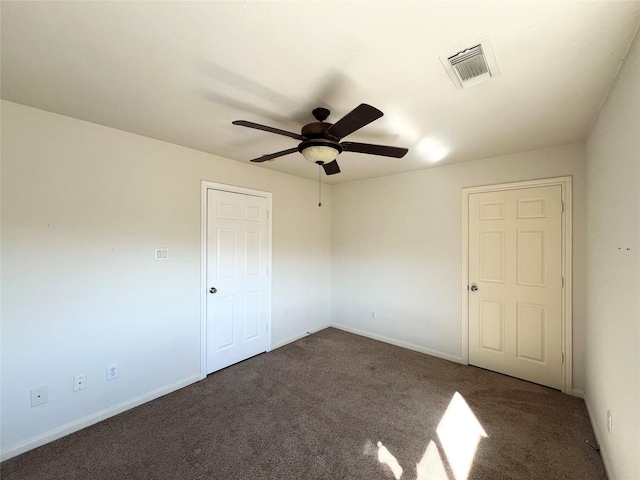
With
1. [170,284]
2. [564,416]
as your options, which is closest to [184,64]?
[170,284]

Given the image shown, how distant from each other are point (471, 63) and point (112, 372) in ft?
11.4

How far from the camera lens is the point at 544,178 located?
9.04 feet

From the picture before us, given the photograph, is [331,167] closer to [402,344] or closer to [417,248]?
[417,248]

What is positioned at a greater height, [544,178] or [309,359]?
[544,178]

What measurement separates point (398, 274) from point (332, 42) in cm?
312

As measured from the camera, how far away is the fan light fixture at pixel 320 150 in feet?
5.93

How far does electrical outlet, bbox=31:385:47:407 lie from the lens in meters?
1.96

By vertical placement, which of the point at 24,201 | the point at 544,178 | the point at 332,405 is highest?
the point at 544,178

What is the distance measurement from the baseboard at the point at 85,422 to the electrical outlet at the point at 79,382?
0.25m

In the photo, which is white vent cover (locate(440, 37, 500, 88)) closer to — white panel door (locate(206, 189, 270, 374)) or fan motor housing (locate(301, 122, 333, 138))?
fan motor housing (locate(301, 122, 333, 138))

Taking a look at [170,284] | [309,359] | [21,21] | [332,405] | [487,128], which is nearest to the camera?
[21,21]

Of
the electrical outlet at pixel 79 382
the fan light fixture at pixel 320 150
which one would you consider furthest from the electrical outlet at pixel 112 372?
the fan light fixture at pixel 320 150

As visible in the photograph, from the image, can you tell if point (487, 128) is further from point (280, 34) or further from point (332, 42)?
point (280, 34)

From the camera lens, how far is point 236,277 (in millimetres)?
3303
